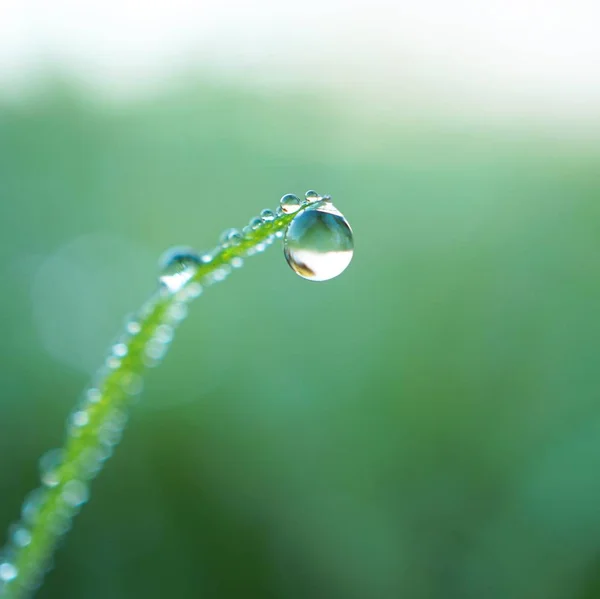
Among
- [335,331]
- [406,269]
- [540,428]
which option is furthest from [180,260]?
[406,269]

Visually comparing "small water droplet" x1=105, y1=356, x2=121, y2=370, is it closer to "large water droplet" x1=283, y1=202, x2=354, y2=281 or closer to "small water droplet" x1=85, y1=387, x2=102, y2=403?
"small water droplet" x1=85, y1=387, x2=102, y2=403

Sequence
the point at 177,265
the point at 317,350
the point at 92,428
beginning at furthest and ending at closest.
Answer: the point at 317,350, the point at 177,265, the point at 92,428

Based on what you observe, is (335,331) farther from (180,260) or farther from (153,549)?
(180,260)

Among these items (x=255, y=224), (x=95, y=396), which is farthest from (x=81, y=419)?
(x=255, y=224)

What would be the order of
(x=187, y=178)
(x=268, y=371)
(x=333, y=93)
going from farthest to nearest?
(x=333, y=93), (x=187, y=178), (x=268, y=371)

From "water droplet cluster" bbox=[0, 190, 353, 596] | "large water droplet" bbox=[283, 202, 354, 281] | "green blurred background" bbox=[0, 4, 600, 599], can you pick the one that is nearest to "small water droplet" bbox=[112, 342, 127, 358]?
"water droplet cluster" bbox=[0, 190, 353, 596]

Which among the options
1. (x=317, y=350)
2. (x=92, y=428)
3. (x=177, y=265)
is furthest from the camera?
(x=317, y=350)

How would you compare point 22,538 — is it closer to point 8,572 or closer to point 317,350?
point 8,572
